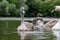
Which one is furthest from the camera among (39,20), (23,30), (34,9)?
(34,9)

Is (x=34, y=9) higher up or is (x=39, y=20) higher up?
(x=39, y=20)

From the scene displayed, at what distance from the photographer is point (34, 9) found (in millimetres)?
63625

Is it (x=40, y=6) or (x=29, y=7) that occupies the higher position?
(x=40, y=6)

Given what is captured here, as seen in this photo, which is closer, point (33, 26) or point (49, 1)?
point (33, 26)

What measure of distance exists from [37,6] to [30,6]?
132 centimetres

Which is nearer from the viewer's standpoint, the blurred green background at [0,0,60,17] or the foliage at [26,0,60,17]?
the blurred green background at [0,0,60,17]

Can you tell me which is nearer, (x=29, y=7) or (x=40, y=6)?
(x=29, y=7)

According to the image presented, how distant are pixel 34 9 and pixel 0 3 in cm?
723

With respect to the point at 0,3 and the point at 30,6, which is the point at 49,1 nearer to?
the point at 30,6

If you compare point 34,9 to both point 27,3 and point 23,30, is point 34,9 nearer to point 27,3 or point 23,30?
point 27,3

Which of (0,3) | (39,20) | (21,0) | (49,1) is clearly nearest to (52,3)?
(49,1)

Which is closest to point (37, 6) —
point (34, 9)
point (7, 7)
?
point (34, 9)

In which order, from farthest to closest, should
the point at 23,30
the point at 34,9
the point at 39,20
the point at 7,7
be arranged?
the point at 34,9, the point at 7,7, the point at 39,20, the point at 23,30

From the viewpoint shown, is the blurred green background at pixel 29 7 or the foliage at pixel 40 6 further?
the foliage at pixel 40 6
